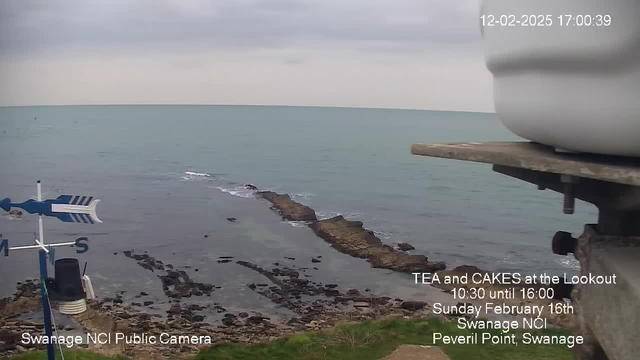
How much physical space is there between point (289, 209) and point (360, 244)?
979 centimetres

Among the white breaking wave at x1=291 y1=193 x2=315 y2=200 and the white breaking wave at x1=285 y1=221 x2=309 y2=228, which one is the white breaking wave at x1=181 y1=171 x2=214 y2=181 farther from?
the white breaking wave at x1=285 y1=221 x2=309 y2=228

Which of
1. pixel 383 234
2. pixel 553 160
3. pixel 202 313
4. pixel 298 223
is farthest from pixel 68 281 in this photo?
pixel 298 223

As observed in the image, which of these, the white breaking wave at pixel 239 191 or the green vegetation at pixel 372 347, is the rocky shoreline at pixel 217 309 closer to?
the green vegetation at pixel 372 347

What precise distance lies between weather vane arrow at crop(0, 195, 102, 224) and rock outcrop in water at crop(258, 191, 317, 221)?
27485 mm

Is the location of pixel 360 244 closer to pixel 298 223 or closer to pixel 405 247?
pixel 405 247

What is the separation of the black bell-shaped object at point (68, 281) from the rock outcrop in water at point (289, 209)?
27.5 m

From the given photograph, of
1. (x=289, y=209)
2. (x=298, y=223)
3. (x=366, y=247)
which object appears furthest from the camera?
(x=289, y=209)

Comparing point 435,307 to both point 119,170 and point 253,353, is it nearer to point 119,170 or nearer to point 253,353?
point 253,353

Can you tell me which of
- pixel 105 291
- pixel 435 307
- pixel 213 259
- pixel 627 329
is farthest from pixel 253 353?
pixel 213 259

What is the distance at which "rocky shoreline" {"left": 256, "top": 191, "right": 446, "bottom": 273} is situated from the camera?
2255 cm

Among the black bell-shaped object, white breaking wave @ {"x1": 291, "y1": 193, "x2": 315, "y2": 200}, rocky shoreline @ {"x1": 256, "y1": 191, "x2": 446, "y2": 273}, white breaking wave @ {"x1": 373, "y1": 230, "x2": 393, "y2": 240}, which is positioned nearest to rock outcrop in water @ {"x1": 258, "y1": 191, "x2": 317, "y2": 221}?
rocky shoreline @ {"x1": 256, "y1": 191, "x2": 446, "y2": 273}

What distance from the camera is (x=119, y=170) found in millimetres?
54625

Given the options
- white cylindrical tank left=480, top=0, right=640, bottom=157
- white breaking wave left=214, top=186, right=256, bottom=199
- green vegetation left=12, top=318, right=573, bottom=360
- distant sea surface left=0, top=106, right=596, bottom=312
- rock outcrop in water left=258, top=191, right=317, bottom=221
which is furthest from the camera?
white breaking wave left=214, top=186, right=256, bottom=199

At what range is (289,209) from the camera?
3438cm
